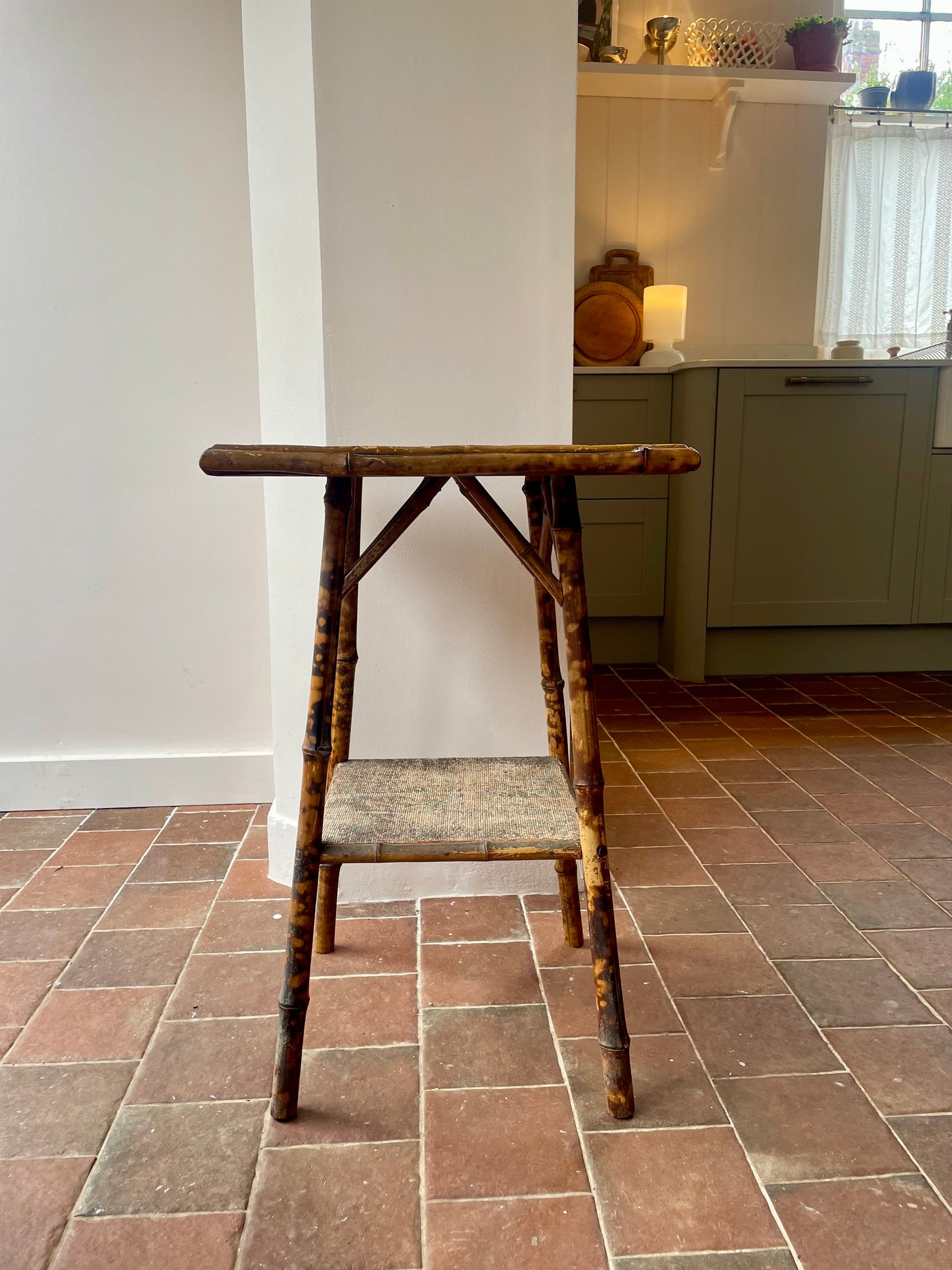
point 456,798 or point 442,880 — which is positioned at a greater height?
point 456,798

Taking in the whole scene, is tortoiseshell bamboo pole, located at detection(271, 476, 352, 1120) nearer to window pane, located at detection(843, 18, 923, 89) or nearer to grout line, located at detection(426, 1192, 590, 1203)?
grout line, located at detection(426, 1192, 590, 1203)

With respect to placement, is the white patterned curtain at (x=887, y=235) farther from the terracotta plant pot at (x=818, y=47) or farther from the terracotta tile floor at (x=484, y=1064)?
the terracotta tile floor at (x=484, y=1064)

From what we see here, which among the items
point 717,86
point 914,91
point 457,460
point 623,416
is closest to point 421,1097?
point 457,460

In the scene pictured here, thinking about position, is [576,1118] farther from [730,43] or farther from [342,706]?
[730,43]

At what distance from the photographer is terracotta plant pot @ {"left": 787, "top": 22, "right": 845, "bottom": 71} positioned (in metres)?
3.78

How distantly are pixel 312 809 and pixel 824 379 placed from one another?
2.69 m

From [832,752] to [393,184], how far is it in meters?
1.83

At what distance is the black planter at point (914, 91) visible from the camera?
13.0 feet

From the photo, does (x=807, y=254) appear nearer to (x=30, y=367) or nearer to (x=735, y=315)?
(x=735, y=315)

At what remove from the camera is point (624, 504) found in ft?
11.0

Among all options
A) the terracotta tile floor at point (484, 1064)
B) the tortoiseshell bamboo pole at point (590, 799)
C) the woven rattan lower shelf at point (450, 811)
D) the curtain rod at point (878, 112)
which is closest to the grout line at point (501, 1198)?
the terracotta tile floor at point (484, 1064)

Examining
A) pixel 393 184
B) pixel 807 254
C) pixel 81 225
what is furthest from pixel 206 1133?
pixel 807 254

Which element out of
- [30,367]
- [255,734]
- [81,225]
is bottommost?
[255,734]

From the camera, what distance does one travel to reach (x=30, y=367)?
6.54 feet
